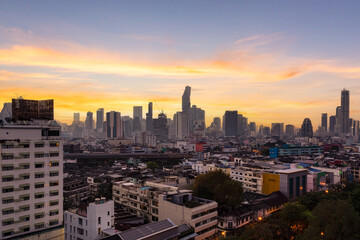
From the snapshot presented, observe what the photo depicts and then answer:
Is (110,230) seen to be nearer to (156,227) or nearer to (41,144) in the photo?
(156,227)

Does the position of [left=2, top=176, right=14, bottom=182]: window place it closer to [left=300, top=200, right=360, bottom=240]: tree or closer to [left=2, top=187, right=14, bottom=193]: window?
[left=2, top=187, right=14, bottom=193]: window

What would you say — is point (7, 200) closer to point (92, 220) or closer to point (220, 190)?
point (92, 220)

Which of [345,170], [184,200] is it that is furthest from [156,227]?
[345,170]

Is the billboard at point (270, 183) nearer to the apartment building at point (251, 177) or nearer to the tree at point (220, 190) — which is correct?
the apartment building at point (251, 177)

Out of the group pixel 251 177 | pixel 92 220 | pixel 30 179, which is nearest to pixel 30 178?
pixel 30 179

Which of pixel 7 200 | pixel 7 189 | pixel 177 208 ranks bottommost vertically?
pixel 177 208

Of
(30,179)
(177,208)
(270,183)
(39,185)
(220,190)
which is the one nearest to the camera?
(30,179)

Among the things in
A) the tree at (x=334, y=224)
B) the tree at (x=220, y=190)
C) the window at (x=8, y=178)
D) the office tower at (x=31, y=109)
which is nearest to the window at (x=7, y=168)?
the window at (x=8, y=178)
